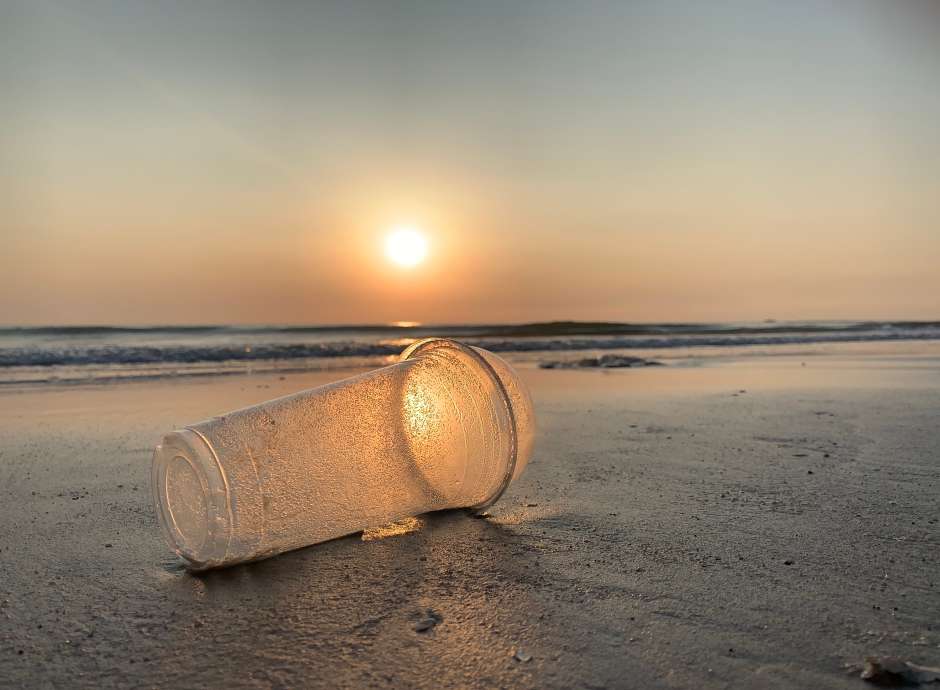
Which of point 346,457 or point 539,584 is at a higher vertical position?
point 346,457

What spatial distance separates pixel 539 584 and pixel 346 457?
29.2 inches

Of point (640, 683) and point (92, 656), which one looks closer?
point (640, 683)

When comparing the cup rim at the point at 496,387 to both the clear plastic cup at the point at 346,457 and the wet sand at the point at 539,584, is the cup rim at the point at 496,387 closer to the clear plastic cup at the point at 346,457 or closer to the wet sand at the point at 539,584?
the clear plastic cup at the point at 346,457

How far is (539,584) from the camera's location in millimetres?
2002

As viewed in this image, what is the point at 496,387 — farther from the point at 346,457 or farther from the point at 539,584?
the point at 539,584

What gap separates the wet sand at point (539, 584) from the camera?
154 centimetres

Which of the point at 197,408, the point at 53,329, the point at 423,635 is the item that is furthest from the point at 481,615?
the point at 53,329

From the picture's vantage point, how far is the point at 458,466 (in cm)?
264

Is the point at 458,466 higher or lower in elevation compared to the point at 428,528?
higher

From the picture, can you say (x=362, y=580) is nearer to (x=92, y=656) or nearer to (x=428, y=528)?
(x=428, y=528)

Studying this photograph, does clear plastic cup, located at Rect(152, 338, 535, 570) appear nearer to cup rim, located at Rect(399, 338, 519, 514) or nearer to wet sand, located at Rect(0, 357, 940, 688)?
cup rim, located at Rect(399, 338, 519, 514)

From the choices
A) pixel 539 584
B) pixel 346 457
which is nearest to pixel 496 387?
pixel 346 457

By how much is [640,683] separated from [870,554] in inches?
46.7

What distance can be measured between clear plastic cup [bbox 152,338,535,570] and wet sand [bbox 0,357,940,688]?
A: 0.36 ft
